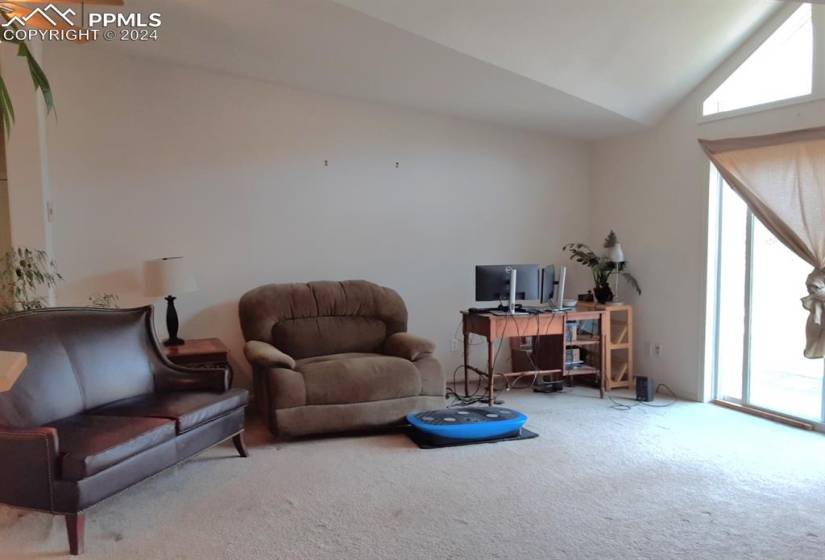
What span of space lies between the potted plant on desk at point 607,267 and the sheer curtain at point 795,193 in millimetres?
1152

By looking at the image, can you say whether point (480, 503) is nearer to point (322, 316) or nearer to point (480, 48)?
point (322, 316)

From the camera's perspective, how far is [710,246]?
4816 mm

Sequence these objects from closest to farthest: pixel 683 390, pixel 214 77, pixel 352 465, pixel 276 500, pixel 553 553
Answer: pixel 553 553, pixel 276 500, pixel 352 465, pixel 214 77, pixel 683 390

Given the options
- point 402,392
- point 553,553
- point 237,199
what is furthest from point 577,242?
point 553,553

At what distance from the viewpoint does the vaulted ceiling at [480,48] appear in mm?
3629

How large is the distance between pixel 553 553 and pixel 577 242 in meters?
4.01

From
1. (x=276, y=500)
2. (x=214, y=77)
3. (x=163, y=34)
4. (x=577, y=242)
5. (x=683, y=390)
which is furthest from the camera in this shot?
(x=577, y=242)

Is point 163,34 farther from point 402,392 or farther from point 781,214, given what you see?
point 781,214

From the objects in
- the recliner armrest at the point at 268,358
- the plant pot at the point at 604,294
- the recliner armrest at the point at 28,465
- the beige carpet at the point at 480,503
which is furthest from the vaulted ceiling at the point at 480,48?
the beige carpet at the point at 480,503

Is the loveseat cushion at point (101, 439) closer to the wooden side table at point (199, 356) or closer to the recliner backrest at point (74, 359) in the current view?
the recliner backrest at point (74, 359)

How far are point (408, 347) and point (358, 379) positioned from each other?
542mm

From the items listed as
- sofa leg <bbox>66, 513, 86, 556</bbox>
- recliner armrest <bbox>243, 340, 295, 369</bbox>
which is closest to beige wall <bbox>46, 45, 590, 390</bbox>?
recliner armrest <bbox>243, 340, 295, 369</bbox>

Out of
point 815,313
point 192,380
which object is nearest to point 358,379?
point 192,380

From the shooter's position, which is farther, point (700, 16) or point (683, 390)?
point (683, 390)
